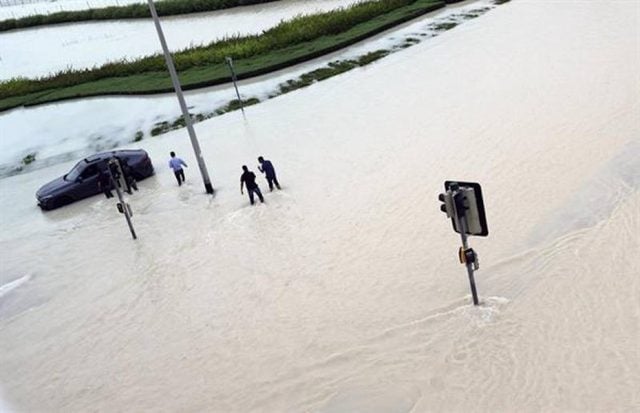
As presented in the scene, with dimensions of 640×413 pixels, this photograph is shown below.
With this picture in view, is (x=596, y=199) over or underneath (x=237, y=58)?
underneath

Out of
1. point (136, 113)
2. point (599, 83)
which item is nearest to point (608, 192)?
point (599, 83)

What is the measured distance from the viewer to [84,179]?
72.3 feet

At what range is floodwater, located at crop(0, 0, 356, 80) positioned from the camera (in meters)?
49.7

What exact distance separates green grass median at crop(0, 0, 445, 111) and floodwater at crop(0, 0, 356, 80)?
5.55 m

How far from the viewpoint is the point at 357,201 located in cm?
1705

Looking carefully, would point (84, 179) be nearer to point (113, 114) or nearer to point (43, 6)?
point (113, 114)

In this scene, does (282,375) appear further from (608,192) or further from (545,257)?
(608,192)

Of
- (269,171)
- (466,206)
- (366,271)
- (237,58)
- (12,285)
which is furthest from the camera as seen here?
(237,58)

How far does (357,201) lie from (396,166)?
221cm

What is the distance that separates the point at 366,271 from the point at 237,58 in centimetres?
2589

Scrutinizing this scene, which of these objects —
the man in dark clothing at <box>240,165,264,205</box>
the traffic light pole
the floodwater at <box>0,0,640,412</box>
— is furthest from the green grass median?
the traffic light pole

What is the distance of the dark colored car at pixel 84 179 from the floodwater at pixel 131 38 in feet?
76.1

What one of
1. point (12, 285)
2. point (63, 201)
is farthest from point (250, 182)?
point (63, 201)

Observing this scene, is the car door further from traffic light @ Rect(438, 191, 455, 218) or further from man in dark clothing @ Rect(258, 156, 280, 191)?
traffic light @ Rect(438, 191, 455, 218)
